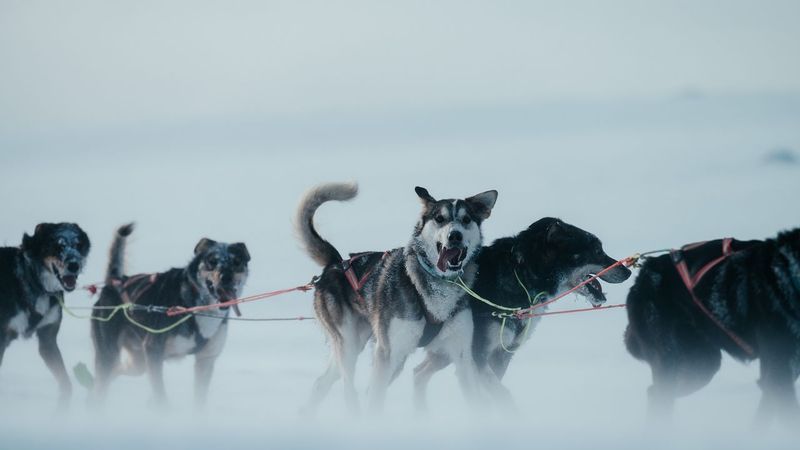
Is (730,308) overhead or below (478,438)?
overhead

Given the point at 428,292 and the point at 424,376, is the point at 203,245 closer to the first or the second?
the point at 424,376

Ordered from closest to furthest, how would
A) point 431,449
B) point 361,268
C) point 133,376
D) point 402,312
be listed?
point 431,449 < point 402,312 < point 361,268 < point 133,376

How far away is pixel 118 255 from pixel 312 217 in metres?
1.82

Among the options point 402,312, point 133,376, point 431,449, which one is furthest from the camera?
point 133,376

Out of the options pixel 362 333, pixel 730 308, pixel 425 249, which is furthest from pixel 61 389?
pixel 730 308

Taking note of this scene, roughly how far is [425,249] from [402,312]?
0.35 meters

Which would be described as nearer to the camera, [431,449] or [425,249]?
[431,449]

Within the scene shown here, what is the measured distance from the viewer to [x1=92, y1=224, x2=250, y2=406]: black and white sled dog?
24.3 feet

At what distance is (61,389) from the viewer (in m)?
7.43

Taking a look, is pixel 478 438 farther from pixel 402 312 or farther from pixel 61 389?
pixel 61 389

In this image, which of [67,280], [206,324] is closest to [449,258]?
[206,324]

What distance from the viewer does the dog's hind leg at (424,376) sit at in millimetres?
7039

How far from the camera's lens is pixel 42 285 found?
288 inches

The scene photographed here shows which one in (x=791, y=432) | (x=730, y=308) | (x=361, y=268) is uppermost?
(x=361, y=268)
